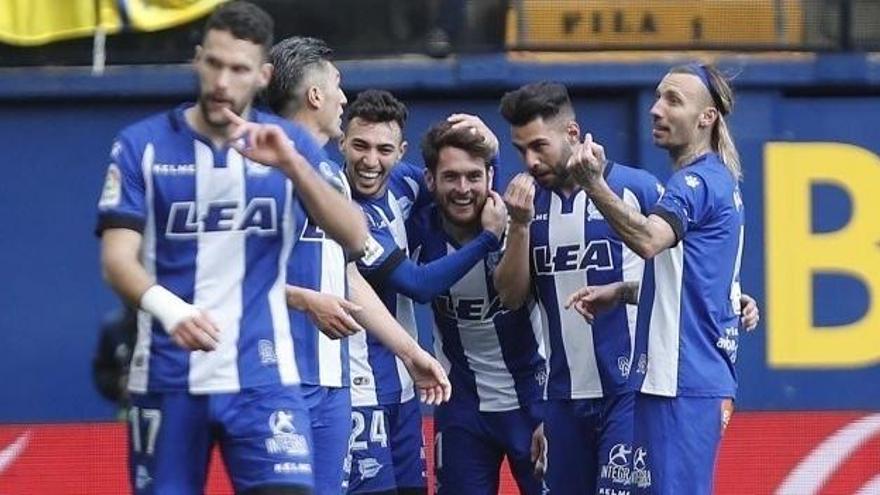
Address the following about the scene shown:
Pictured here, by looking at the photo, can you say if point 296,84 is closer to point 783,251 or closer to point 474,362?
point 474,362

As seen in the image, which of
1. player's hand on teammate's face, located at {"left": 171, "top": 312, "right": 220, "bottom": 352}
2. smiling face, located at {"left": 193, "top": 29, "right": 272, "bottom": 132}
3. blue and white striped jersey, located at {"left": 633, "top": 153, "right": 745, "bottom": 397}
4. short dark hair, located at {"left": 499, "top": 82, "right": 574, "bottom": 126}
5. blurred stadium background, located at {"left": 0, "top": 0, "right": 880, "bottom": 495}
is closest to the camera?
player's hand on teammate's face, located at {"left": 171, "top": 312, "right": 220, "bottom": 352}

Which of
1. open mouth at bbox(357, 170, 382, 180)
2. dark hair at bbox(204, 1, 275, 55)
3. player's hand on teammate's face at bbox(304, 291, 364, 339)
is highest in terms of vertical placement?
dark hair at bbox(204, 1, 275, 55)

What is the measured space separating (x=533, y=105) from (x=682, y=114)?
26.1 inches

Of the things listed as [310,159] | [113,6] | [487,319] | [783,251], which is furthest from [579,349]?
[113,6]

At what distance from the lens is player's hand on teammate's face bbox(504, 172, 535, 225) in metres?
7.54

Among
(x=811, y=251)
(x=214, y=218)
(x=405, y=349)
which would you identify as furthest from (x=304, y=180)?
(x=811, y=251)

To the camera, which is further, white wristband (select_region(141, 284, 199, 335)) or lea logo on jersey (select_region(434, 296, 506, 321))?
lea logo on jersey (select_region(434, 296, 506, 321))

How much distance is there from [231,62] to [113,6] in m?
4.62

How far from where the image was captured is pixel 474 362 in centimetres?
826

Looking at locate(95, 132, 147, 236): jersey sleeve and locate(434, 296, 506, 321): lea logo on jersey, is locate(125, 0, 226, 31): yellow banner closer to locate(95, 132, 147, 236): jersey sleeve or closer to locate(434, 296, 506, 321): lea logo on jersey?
locate(434, 296, 506, 321): lea logo on jersey

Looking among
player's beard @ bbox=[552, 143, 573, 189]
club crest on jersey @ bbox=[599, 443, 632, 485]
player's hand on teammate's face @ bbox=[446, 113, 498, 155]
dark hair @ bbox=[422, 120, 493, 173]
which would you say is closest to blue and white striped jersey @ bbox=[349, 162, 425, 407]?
dark hair @ bbox=[422, 120, 493, 173]

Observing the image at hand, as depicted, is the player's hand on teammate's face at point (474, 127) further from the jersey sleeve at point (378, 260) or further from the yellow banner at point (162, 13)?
the yellow banner at point (162, 13)

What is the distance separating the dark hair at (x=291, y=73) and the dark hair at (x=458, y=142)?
0.55 metres

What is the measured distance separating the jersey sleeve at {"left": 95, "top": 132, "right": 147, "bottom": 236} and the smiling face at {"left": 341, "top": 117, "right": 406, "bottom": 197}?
1.90 metres
